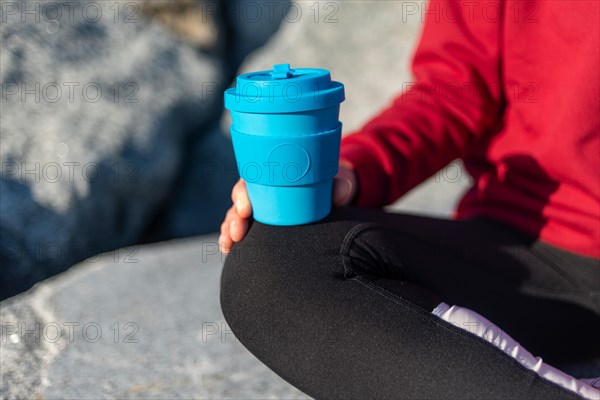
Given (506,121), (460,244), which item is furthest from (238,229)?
(506,121)

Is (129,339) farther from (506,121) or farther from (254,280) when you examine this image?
(506,121)

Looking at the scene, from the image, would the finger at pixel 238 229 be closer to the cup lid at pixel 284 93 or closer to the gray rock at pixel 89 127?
the cup lid at pixel 284 93

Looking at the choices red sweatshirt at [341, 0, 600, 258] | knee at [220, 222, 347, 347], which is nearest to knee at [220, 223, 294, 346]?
knee at [220, 222, 347, 347]

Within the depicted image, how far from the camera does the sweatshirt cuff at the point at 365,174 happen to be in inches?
50.5

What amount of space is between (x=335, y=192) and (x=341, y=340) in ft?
1.08

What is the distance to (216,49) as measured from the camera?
2.75 meters

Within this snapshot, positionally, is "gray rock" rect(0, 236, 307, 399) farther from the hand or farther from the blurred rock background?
the hand

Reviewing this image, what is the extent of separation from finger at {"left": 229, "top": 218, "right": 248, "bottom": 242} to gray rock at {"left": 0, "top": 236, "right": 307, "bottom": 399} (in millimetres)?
287

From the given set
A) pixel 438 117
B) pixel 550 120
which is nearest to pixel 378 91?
pixel 438 117

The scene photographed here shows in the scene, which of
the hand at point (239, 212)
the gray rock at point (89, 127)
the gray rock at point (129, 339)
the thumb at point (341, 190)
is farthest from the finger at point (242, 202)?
the gray rock at point (89, 127)

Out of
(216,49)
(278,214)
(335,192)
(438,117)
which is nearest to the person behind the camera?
(278,214)

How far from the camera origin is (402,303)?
1.00m

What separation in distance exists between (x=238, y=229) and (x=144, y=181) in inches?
43.3

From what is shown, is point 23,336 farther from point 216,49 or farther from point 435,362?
point 216,49
